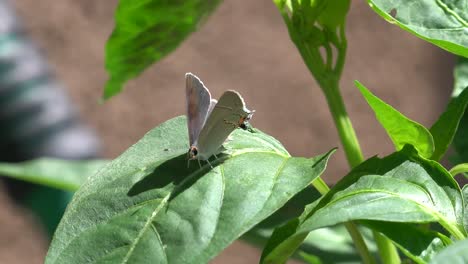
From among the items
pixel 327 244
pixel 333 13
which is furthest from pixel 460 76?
pixel 327 244

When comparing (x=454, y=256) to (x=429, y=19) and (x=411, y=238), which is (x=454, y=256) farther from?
(x=429, y=19)

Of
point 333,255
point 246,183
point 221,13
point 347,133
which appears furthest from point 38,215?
point 221,13

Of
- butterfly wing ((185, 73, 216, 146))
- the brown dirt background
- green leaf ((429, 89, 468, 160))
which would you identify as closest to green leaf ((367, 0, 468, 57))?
green leaf ((429, 89, 468, 160))

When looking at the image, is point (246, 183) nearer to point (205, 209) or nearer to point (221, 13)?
point (205, 209)

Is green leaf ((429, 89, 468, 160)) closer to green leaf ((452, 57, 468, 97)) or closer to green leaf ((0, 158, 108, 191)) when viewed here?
green leaf ((452, 57, 468, 97))

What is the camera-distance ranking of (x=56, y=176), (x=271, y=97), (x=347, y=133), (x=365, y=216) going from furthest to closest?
(x=271, y=97) → (x=56, y=176) → (x=347, y=133) → (x=365, y=216)
